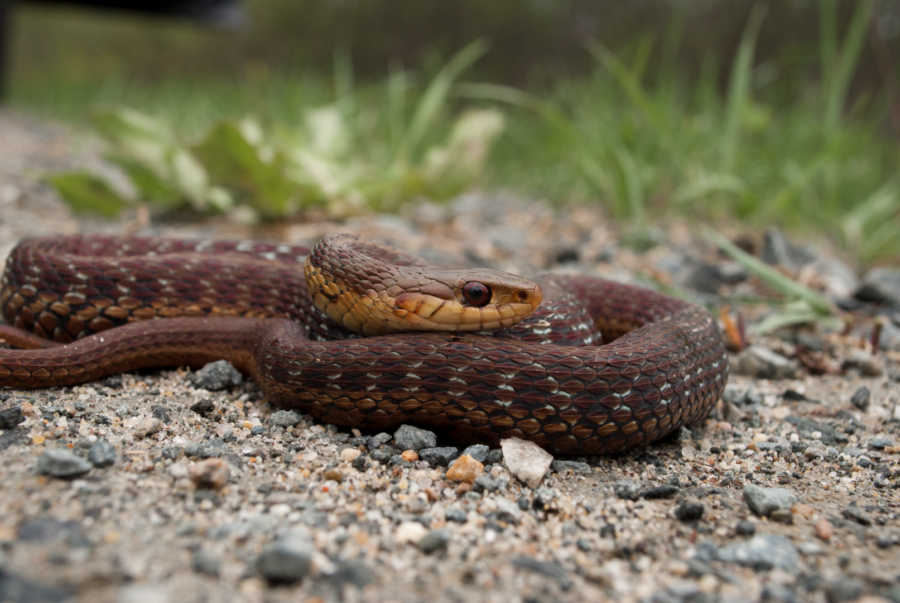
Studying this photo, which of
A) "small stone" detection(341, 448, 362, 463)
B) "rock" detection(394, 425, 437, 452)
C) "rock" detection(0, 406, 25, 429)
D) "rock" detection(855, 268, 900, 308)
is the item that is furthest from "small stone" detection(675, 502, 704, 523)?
"rock" detection(855, 268, 900, 308)

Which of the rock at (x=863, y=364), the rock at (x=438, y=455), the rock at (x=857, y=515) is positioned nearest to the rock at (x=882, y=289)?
the rock at (x=863, y=364)

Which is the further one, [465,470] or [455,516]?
[465,470]

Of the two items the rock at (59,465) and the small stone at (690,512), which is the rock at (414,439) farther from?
the rock at (59,465)

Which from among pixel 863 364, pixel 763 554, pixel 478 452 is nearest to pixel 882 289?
pixel 863 364

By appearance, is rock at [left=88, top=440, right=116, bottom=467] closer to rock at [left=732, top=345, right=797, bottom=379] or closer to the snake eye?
the snake eye

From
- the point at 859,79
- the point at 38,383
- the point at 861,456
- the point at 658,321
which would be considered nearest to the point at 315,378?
the point at 38,383

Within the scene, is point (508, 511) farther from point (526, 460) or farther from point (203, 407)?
point (203, 407)
